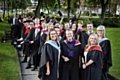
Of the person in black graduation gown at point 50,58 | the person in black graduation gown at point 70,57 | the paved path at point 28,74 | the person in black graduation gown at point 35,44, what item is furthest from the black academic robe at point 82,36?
the person in black graduation gown at point 50,58

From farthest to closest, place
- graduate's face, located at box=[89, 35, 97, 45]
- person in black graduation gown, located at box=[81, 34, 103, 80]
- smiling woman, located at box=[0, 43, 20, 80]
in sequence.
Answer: smiling woman, located at box=[0, 43, 20, 80] → person in black graduation gown, located at box=[81, 34, 103, 80] → graduate's face, located at box=[89, 35, 97, 45]

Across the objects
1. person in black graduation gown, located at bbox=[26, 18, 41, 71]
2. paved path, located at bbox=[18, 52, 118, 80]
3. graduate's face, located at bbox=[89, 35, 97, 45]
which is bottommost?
paved path, located at bbox=[18, 52, 118, 80]

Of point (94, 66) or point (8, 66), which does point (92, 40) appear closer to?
point (94, 66)

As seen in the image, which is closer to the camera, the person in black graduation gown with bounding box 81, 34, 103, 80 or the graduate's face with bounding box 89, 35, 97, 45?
the graduate's face with bounding box 89, 35, 97, 45

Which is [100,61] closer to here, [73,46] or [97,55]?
[97,55]

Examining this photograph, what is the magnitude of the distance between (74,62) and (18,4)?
5381 cm

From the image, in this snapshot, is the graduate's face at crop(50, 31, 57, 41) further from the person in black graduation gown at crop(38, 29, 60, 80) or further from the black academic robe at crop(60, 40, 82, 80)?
the black academic robe at crop(60, 40, 82, 80)

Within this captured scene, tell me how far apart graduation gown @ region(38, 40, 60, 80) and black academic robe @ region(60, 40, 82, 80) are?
169 millimetres

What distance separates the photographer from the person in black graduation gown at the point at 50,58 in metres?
8.02

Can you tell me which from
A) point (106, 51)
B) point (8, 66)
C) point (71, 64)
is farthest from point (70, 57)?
point (8, 66)

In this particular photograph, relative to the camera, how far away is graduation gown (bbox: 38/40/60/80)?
8.02 metres

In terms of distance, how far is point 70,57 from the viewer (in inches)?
321

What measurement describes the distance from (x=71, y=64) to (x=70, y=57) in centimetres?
23

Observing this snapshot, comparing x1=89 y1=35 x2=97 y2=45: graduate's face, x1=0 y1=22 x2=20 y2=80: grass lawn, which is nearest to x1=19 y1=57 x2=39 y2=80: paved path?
x1=0 y1=22 x2=20 y2=80: grass lawn
